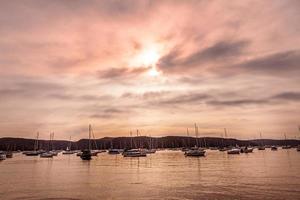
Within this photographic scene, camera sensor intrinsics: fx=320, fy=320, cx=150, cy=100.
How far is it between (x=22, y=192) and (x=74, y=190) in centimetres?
807

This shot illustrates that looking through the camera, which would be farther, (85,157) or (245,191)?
(85,157)

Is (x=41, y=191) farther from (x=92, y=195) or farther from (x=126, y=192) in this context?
(x=126, y=192)

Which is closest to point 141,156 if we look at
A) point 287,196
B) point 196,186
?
point 196,186

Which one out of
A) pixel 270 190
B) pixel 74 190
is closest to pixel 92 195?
pixel 74 190

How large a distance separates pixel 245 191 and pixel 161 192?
12.5 meters

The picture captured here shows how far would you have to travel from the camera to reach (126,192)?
48969mm

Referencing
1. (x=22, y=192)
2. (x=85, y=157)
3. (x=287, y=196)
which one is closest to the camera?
(x=287, y=196)

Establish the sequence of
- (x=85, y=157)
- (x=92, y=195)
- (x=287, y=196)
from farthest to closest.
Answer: (x=85, y=157)
(x=92, y=195)
(x=287, y=196)

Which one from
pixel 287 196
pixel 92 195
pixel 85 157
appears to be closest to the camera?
pixel 287 196

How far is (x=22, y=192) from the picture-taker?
50.9 metres

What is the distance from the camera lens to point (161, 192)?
160 feet

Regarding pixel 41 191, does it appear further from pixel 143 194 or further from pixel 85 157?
pixel 85 157

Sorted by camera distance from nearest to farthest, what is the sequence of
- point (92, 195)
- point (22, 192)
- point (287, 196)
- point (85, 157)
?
point (287, 196) → point (92, 195) → point (22, 192) → point (85, 157)

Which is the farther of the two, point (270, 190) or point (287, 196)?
point (270, 190)
